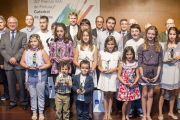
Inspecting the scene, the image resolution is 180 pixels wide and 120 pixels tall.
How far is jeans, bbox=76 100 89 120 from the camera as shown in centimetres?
330

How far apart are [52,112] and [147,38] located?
227cm

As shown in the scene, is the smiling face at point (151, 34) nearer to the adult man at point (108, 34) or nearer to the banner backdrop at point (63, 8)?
the adult man at point (108, 34)

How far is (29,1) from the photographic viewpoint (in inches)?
258

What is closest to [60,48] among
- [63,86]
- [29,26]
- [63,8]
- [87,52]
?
[87,52]

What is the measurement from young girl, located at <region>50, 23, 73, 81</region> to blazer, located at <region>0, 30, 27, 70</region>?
2.42ft

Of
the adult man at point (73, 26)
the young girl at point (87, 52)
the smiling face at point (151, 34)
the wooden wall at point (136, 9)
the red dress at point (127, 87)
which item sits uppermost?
the wooden wall at point (136, 9)

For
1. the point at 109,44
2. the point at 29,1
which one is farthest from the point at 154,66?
the point at 29,1

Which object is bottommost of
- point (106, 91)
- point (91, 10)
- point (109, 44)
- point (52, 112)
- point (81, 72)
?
point (52, 112)

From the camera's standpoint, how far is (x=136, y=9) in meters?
6.54

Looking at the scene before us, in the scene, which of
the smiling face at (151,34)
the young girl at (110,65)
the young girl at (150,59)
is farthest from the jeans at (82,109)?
the smiling face at (151,34)

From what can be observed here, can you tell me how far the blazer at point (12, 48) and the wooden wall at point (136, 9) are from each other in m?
3.08

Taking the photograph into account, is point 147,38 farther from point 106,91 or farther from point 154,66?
point 106,91

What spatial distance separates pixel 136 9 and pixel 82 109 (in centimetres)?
439

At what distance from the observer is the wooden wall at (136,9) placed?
21.4 ft
